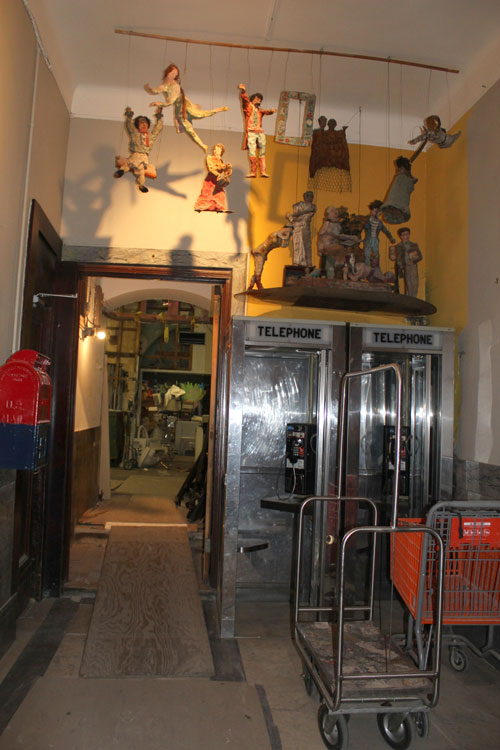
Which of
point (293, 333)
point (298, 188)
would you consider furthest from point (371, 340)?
point (298, 188)

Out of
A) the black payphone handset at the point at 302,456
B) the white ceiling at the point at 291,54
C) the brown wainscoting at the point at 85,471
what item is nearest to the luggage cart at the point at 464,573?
the black payphone handset at the point at 302,456

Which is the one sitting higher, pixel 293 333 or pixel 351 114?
pixel 351 114

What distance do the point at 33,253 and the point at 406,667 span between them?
13.1ft

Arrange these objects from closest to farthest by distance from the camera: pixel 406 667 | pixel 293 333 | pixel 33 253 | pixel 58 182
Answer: pixel 406 667
pixel 33 253
pixel 293 333
pixel 58 182

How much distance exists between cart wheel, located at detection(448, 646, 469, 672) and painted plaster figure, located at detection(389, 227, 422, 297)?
315 cm

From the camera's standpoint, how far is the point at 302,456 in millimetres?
5398

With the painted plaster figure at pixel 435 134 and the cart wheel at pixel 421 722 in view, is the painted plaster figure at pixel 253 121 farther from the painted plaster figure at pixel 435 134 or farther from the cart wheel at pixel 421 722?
the cart wheel at pixel 421 722

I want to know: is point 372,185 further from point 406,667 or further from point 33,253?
point 406,667

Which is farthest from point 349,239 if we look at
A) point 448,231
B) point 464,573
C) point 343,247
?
point 464,573

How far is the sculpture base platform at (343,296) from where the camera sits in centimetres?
489

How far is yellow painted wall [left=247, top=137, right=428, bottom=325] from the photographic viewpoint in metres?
5.54

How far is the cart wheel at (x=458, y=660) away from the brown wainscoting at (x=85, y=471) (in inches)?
182

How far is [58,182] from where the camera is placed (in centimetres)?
521

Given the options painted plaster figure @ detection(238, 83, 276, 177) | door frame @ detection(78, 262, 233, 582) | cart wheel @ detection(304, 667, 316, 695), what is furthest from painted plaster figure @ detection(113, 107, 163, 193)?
cart wheel @ detection(304, 667, 316, 695)
